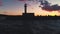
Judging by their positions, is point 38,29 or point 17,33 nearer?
point 17,33

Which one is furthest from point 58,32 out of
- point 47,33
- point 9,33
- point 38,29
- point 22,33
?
point 9,33

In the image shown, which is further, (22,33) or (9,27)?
(9,27)

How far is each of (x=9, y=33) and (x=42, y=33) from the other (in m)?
2.48

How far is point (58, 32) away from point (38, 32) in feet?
5.07

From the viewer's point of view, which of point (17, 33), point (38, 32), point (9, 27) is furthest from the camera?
point (9, 27)

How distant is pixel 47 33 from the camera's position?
40.0 feet

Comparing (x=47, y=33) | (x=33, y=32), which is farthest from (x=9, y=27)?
(x=47, y=33)

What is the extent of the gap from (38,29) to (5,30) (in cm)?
279

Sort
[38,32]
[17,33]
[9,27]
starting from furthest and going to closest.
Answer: [9,27] < [38,32] < [17,33]

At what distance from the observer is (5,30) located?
A: 1254 centimetres

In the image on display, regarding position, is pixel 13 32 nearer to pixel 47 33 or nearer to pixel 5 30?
pixel 5 30

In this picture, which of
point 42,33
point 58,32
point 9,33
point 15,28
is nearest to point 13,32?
point 9,33

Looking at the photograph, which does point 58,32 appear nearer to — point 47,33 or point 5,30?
point 47,33

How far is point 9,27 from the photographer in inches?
535
